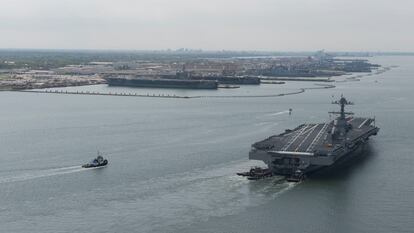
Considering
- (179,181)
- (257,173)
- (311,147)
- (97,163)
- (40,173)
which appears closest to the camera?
(179,181)

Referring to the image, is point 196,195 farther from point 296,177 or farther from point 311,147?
point 311,147

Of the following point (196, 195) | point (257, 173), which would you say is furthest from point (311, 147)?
point (196, 195)

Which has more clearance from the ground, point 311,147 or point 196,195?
point 311,147

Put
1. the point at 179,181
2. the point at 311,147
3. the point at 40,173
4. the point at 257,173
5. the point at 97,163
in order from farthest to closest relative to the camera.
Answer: the point at 311,147 → the point at 97,163 → the point at 257,173 → the point at 40,173 → the point at 179,181

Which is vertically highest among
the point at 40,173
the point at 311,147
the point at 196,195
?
the point at 311,147

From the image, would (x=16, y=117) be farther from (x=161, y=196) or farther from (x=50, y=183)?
(x=161, y=196)

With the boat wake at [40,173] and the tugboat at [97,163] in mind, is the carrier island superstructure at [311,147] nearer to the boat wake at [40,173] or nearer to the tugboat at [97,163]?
the tugboat at [97,163]

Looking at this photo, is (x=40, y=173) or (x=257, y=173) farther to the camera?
(x=257, y=173)
